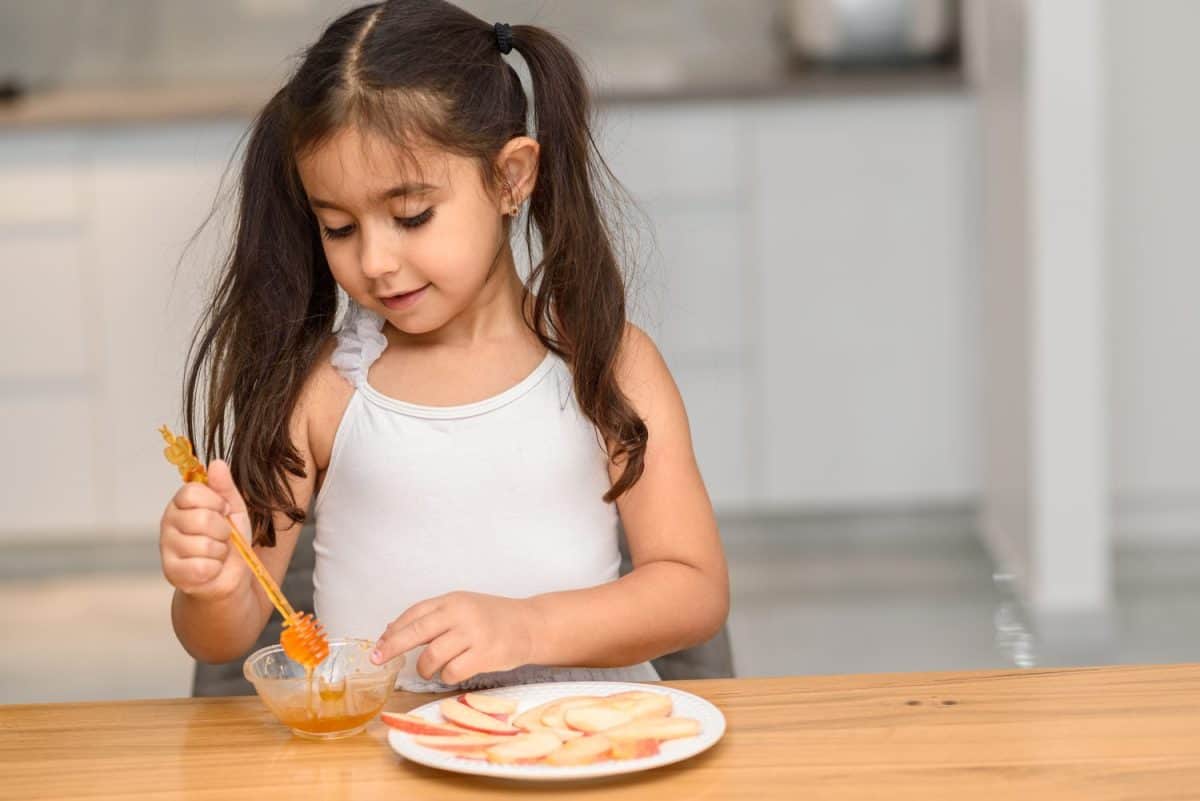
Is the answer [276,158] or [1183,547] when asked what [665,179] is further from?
[276,158]

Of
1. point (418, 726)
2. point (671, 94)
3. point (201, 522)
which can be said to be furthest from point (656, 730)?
point (671, 94)

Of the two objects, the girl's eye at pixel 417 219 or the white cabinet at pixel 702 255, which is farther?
the white cabinet at pixel 702 255

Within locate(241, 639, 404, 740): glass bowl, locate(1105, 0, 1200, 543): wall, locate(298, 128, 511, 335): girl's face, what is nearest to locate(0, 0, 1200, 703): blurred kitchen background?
locate(1105, 0, 1200, 543): wall

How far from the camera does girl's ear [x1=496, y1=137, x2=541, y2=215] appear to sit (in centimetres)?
122

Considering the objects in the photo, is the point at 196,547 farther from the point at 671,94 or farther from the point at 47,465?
the point at 47,465

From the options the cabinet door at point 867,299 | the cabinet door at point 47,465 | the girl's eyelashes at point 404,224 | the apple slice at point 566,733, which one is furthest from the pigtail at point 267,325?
the cabinet door at point 47,465

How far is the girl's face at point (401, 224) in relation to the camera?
43.8 inches

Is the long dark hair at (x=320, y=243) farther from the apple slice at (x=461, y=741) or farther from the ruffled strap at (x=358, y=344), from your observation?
the apple slice at (x=461, y=741)

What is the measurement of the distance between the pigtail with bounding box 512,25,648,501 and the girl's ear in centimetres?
3

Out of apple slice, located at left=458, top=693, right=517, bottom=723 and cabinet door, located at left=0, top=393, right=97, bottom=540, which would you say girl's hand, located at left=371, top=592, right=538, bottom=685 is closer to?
apple slice, located at left=458, top=693, right=517, bottom=723

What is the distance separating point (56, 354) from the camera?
11.0ft

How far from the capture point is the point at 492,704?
90cm

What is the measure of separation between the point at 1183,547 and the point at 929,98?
1022 mm

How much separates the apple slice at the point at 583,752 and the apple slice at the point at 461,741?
0.12 feet
